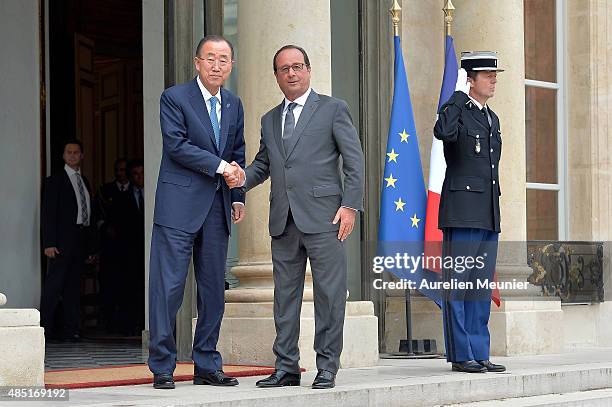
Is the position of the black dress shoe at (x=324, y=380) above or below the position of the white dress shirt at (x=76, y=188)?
below

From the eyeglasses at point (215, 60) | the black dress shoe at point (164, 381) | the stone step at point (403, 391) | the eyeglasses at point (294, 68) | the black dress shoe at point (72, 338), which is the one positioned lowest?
the black dress shoe at point (72, 338)

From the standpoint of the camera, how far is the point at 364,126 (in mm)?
11281

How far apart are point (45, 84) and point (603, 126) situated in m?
4.93

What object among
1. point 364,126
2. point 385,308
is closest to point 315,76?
point 364,126

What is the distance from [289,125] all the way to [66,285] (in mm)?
5842

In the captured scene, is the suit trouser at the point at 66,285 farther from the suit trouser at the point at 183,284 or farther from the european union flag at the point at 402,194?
the suit trouser at the point at 183,284

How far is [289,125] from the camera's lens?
8.01 metres

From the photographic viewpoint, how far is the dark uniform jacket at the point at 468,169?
891 cm

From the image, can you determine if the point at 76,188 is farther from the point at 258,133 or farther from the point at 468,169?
the point at 468,169

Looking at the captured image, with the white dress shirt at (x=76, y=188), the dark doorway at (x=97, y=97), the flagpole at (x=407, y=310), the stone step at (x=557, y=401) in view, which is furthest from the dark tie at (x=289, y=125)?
the dark doorway at (x=97, y=97)

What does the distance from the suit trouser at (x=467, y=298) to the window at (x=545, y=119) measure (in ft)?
11.9

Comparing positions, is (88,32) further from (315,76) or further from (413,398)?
(413,398)

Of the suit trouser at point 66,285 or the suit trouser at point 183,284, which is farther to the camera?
the suit trouser at point 66,285

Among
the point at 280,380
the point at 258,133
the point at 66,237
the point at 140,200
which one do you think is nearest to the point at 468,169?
the point at 258,133
